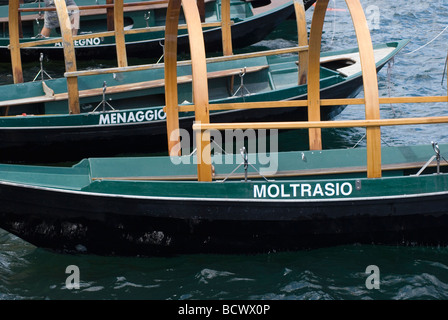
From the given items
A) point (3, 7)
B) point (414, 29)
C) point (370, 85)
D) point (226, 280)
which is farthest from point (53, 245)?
point (414, 29)

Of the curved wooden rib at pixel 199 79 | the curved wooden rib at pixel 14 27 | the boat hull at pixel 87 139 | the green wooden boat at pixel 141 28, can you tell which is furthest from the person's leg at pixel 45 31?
the curved wooden rib at pixel 199 79

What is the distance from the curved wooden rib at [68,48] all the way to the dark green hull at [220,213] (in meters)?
3.40

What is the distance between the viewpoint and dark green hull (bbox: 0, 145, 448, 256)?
9.45m

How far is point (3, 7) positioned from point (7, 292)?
12.4 m

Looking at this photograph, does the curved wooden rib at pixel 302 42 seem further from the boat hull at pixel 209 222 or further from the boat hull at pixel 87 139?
the boat hull at pixel 209 222

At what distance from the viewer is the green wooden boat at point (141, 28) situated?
18547 millimetres

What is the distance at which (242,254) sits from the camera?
32.7 feet

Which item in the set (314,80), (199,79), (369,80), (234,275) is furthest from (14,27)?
(369,80)

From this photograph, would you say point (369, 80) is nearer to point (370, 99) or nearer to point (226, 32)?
point (370, 99)

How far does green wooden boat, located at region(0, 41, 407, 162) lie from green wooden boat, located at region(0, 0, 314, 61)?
10.2 feet

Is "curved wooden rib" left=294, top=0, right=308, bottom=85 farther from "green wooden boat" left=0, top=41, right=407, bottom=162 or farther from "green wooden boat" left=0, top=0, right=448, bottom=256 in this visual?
"green wooden boat" left=0, top=0, right=448, bottom=256

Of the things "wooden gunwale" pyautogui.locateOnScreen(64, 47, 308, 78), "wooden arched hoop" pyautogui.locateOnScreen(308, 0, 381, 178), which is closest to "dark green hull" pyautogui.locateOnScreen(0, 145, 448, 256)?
"wooden arched hoop" pyautogui.locateOnScreen(308, 0, 381, 178)

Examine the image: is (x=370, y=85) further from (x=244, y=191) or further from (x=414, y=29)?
(x=414, y=29)

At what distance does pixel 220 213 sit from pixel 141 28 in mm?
9229
